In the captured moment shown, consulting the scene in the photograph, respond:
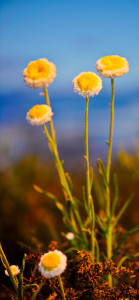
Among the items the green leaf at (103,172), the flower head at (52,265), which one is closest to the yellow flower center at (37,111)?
the green leaf at (103,172)

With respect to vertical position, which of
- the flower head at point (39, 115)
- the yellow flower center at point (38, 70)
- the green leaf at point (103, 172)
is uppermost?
the yellow flower center at point (38, 70)

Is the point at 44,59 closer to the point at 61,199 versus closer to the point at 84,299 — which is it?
the point at 84,299

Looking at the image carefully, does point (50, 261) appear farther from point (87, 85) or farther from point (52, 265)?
point (87, 85)

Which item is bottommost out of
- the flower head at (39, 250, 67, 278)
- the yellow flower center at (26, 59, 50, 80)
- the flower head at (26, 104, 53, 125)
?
the flower head at (39, 250, 67, 278)

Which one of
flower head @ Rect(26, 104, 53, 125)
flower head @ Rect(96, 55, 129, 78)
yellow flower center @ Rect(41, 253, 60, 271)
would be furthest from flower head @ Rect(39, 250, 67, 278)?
flower head @ Rect(96, 55, 129, 78)

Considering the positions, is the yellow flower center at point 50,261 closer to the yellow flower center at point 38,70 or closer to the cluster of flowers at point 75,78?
the cluster of flowers at point 75,78

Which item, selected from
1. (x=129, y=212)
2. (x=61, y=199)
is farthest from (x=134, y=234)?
(x=61, y=199)

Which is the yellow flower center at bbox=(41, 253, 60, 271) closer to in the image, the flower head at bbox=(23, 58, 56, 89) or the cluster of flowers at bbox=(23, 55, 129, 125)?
the cluster of flowers at bbox=(23, 55, 129, 125)
